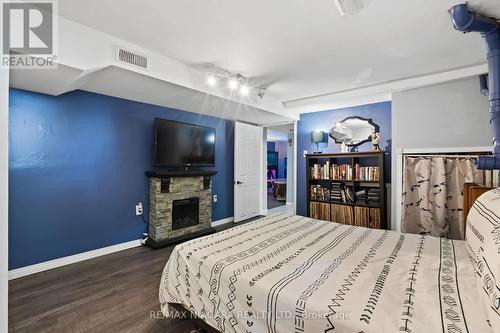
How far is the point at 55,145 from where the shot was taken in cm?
276

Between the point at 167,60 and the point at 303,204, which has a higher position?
the point at 167,60

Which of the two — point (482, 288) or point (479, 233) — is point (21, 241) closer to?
point (482, 288)

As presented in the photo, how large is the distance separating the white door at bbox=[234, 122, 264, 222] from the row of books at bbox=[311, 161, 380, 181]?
1364 millimetres

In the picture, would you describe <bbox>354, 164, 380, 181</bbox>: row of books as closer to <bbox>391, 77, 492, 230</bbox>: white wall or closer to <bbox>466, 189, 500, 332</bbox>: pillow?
<bbox>391, 77, 492, 230</bbox>: white wall

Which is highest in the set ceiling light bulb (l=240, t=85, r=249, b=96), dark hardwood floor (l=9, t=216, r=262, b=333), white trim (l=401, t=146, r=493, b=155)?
ceiling light bulb (l=240, t=85, r=249, b=96)

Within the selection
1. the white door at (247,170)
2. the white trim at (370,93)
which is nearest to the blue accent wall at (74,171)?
the white door at (247,170)

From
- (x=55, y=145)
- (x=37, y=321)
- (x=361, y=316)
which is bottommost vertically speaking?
(x=37, y=321)

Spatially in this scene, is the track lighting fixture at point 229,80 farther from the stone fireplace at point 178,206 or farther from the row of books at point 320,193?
the row of books at point 320,193

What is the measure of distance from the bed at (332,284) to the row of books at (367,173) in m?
1.80

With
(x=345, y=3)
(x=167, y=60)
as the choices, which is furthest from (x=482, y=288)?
(x=167, y=60)

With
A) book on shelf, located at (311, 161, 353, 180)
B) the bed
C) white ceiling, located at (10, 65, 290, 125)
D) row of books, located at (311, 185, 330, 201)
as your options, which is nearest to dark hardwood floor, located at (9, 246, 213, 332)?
the bed

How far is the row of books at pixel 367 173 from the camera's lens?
373cm

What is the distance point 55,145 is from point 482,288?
3.86 metres

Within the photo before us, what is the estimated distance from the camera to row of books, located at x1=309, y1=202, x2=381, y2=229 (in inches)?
145
